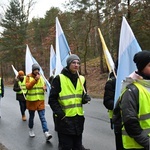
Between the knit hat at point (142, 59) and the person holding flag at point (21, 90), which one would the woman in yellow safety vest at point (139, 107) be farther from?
the person holding flag at point (21, 90)

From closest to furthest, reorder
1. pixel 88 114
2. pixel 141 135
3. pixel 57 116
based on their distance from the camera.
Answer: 1. pixel 141 135
2. pixel 57 116
3. pixel 88 114

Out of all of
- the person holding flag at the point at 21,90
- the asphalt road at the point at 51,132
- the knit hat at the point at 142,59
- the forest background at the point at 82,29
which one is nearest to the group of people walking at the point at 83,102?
the knit hat at the point at 142,59

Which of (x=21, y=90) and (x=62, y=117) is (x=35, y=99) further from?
(x=21, y=90)

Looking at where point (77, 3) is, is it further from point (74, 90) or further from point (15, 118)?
point (74, 90)

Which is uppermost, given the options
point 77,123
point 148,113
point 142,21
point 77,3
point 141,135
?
point 77,3

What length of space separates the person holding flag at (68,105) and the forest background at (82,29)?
1229 centimetres

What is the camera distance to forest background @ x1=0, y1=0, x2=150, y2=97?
18.4 metres

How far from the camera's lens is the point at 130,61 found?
13.3ft

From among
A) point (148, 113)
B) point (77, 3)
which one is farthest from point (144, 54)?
point (77, 3)

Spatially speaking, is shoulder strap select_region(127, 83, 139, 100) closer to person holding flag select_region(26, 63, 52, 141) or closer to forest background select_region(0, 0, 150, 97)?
person holding flag select_region(26, 63, 52, 141)

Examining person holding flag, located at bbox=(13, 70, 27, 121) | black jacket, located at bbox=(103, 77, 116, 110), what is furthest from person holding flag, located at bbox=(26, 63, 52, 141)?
person holding flag, located at bbox=(13, 70, 27, 121)

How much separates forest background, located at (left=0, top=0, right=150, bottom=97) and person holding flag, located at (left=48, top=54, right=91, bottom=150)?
12288mm

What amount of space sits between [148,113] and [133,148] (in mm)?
391

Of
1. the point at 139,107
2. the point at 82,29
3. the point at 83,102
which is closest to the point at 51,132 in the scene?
the point at 83,102
